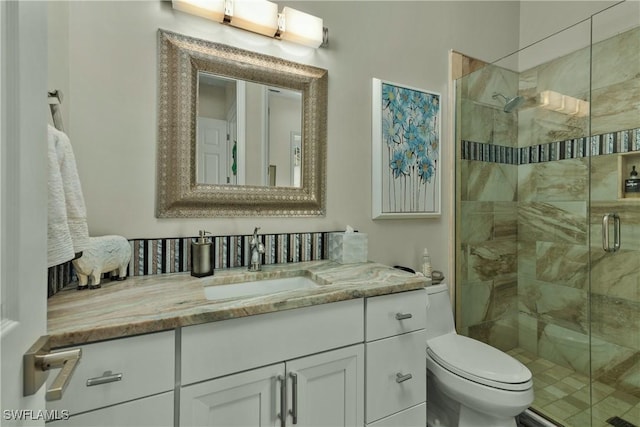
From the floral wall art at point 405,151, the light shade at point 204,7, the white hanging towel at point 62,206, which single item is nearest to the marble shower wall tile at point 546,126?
the floral wall art at point 405,151

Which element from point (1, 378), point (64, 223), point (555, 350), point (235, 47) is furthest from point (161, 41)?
point (555, 350)

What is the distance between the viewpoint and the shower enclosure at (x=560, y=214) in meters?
1.74

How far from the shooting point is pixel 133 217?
4.13 ft

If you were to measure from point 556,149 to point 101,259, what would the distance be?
2.54 m

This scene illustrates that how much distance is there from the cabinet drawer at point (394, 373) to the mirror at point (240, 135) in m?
0.73

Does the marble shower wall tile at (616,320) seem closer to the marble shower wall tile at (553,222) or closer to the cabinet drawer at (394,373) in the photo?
the marble shower wall tile at (553,222)

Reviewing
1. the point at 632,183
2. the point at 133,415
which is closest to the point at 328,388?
the point at 133,415

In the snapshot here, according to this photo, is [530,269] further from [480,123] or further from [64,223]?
[64,223]

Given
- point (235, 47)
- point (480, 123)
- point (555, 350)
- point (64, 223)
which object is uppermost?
point (235, 47)

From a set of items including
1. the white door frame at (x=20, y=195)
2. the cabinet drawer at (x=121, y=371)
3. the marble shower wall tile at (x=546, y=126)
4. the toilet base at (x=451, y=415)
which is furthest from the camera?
the marble shower wall tile at (x=546, y=126)

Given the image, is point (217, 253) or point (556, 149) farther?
point (556, 149)

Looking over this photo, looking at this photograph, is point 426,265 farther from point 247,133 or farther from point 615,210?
point 247,133

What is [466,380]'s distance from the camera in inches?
53.1

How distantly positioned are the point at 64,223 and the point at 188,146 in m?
0.67
